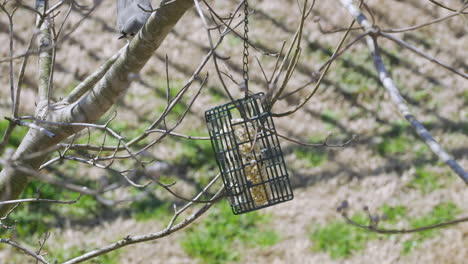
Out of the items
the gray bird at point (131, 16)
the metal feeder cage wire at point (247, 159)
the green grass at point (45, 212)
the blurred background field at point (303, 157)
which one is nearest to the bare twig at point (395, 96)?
the metal feeder cage wire at point (247, 159)

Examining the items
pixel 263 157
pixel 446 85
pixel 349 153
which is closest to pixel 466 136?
pixel 446 85

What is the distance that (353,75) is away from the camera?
17.9 feet

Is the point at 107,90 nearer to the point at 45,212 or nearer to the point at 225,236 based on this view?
the point at 225,236

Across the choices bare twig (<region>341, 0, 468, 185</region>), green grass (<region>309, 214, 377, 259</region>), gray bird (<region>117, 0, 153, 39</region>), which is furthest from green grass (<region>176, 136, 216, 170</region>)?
bare twig (<region>341, 0, 468, 185</region>)

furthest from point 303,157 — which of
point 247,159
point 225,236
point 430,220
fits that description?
point 247,159

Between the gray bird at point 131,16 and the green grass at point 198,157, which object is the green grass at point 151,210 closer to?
the green grass at point 198,157

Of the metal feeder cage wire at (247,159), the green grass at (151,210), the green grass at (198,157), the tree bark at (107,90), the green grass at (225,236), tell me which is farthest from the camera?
the green grass at (198,157)

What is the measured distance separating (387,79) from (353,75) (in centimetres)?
418

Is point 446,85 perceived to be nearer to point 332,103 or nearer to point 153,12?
point 332,103

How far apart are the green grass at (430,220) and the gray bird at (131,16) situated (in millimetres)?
2917

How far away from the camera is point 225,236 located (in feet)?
14.9

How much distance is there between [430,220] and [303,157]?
3.73ft

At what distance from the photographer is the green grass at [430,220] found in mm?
4488

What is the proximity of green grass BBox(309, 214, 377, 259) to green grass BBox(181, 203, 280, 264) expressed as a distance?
326mm
